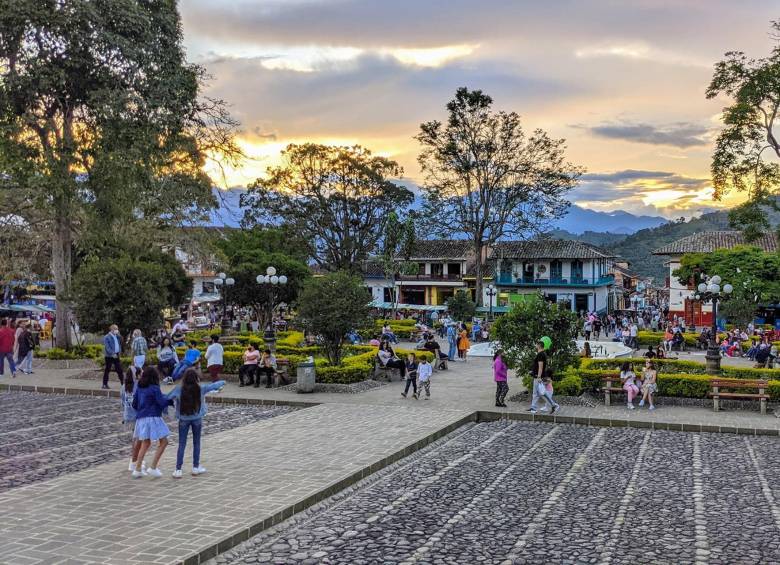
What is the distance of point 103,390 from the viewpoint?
1680cm

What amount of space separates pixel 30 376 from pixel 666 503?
1765 centimetres

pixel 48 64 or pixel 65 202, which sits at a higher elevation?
pixel 48 64

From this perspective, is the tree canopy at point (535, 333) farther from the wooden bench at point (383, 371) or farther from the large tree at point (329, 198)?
the large tree at point (329, 198)

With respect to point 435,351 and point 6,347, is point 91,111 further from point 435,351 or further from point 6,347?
point 435,351

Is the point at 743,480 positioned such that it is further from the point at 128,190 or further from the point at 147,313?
the point at 128,190

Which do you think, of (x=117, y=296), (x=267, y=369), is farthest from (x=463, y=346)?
(x=117, y=296)

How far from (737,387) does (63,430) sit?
13.3 metres

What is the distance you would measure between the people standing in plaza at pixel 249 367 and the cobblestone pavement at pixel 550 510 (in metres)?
7.58

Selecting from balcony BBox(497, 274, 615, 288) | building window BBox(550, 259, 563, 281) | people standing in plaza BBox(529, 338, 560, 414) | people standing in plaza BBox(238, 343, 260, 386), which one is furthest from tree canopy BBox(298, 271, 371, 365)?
building window BBox(550, 259, 563, 281)

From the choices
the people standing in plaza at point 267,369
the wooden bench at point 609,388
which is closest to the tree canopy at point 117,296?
the people standing in plaza at point 267,369

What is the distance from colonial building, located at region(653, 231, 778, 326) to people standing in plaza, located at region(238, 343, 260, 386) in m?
35.9

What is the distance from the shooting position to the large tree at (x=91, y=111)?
20297 mm

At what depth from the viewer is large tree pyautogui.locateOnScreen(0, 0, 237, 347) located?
66.6 ft

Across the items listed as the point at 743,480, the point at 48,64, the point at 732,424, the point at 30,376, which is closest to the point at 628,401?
the point at 732,424
